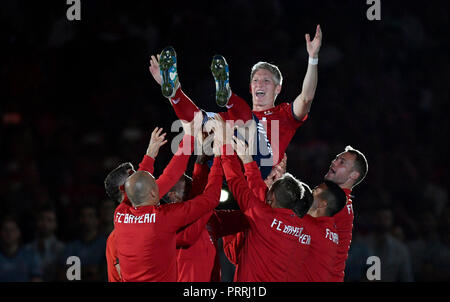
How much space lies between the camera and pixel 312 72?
15.6ft

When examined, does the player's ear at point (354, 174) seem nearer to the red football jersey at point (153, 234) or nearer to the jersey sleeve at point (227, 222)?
the jersey sleeve at point (227, 222)

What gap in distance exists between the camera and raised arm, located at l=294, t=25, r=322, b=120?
4.75 m

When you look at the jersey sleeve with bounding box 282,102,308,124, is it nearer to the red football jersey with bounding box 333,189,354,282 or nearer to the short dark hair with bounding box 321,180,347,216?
the red football jersey with bounding box 333,189,354,282

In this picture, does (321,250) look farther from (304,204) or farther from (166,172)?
(166,172)

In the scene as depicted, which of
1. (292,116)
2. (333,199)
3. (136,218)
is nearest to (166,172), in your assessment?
(136,218)

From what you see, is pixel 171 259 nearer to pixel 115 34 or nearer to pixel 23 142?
pixel 23 142

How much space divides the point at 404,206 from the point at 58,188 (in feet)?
14.1

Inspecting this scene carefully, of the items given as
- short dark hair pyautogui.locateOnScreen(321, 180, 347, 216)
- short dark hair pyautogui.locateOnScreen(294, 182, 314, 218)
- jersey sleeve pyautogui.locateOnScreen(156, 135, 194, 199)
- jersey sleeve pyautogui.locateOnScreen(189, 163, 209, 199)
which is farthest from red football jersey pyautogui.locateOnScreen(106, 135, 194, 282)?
short dark hair pyautogui.locateOnScreen(321, 180, 347, 216)

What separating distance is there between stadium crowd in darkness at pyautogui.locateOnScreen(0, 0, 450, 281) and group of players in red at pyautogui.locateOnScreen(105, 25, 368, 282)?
2219mm

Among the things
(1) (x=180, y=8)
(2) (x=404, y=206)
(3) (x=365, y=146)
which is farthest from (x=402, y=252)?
(1) (x=180, y=8)

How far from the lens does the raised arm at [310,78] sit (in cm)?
475

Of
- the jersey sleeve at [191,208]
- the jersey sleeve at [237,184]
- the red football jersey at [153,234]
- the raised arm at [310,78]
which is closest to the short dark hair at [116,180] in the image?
the red football jersey at [153,234]

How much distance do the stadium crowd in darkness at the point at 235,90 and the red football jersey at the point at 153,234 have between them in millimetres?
2588

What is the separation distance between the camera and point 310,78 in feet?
15.7
